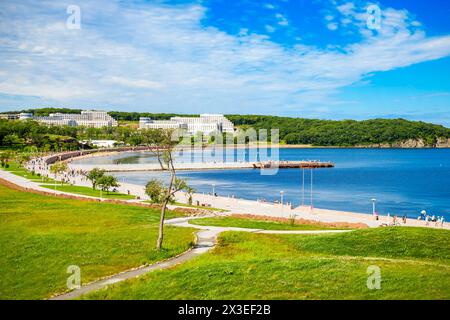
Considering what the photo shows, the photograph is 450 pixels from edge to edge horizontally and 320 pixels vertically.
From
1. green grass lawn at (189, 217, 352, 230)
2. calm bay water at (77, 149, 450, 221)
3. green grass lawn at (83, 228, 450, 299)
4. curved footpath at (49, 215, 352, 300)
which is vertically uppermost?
green grass lawn at (83, 228, 450, 299)

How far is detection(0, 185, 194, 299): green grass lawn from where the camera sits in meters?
18.7

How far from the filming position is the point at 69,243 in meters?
24.6

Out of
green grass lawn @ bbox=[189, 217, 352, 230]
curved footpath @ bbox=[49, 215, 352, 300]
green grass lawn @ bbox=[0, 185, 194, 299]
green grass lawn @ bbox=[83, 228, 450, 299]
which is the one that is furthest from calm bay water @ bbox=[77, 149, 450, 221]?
green grass lawn @ bbox=[83, 228, 450, 299]

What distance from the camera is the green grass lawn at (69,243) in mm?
18719

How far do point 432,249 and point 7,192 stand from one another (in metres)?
41.6

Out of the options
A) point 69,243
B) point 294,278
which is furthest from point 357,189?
point 294,278

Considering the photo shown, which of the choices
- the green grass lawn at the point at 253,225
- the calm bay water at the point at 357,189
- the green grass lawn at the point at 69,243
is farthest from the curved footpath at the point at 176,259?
the calm bay water at the point at 357,189

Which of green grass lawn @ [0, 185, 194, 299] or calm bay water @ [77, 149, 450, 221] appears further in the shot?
calm bay water @ [77, 149, 450, 221]

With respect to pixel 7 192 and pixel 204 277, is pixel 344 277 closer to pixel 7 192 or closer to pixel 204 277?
pixel 204 277

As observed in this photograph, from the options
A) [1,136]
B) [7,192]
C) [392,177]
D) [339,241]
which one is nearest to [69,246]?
[339,241]

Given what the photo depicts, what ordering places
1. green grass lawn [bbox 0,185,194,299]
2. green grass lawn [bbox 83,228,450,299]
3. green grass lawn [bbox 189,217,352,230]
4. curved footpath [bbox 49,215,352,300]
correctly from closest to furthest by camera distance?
green grass lawn [bbox 83,228,450,299] → curved footpath [bbox 49,215,352,300] → green grass lawn [bbox 0,185,194,299] → green grass lawn [bbox 189,217,352,230]

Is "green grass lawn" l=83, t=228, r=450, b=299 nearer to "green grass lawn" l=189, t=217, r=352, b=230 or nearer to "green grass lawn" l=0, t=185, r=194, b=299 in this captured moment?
"green grass lawn" l=0, t=185, r=194, b=299

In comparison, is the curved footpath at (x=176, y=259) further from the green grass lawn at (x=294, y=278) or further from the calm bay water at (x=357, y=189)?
the calm bay water at (x=357, y=189)
